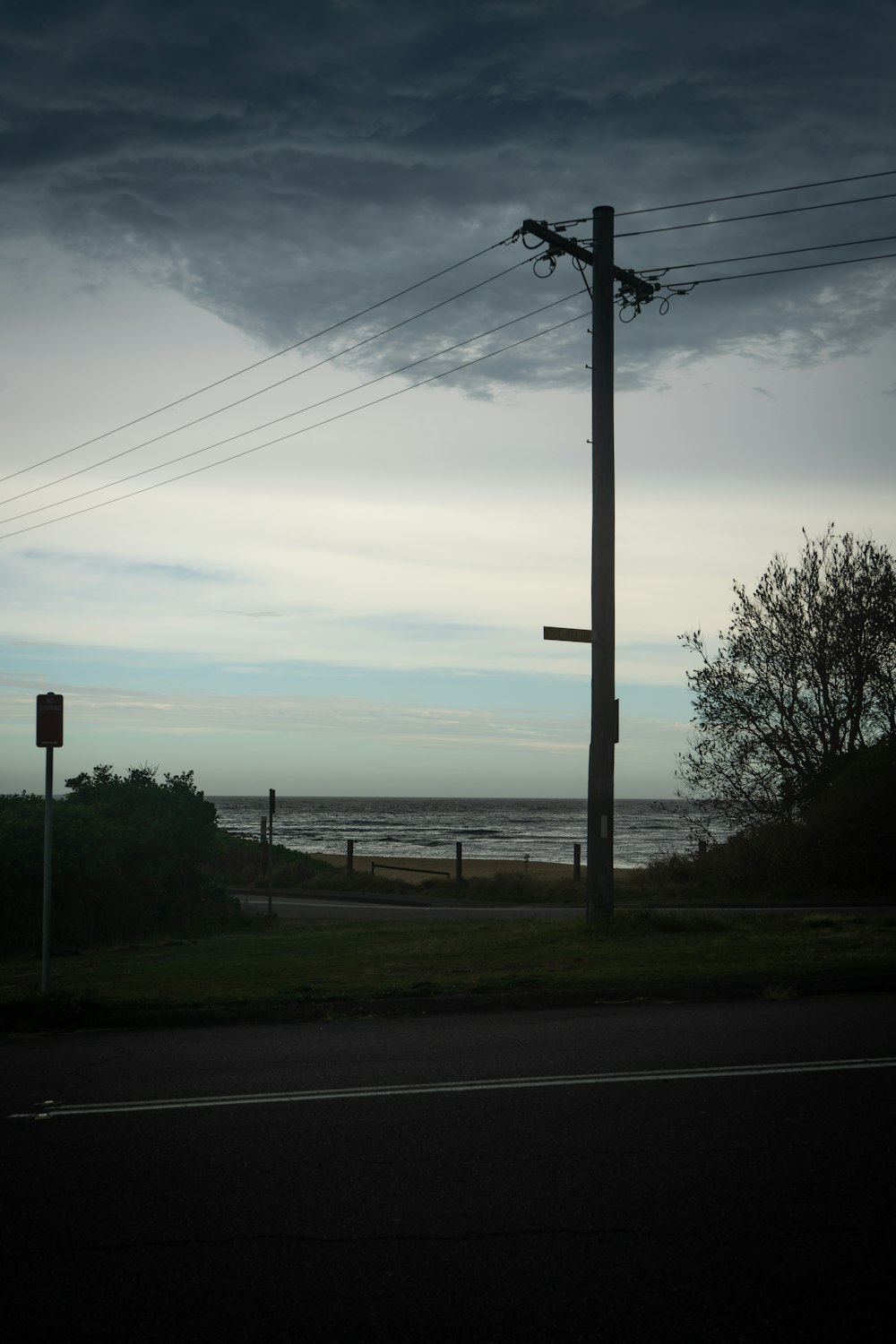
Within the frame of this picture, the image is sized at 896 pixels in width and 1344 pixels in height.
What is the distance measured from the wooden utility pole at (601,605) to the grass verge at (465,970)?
3.08ft

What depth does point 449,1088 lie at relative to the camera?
21.9ft

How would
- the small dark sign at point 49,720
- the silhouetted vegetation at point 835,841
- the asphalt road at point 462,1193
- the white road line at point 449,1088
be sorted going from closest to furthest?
the asphalt road at point 462,1193, the white road line at point 449,1088, the small dark sign at point 49,720, the silhouetted vegetation at point 835,841

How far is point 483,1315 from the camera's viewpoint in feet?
12.3

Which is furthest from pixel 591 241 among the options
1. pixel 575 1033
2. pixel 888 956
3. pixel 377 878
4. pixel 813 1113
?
pixel 377 878

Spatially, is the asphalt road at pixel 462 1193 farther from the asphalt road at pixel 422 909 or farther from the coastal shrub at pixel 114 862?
the asphalt road at pixel 422 909

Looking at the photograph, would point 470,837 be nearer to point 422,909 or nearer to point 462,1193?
point 422,909

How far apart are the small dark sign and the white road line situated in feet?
18.5

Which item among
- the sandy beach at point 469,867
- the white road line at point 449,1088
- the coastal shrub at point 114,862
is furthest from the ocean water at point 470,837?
the white road line at point 449,1088

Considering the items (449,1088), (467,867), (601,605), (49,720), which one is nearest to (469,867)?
(467,867)

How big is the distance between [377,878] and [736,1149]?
28765 mm

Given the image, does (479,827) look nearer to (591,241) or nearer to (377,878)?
(377,878)

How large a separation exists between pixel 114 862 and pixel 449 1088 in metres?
15.6

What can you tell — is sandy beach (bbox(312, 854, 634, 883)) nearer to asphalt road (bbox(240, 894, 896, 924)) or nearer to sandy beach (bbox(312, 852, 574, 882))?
sandy beach (bbox(312, 852, 574, 882))

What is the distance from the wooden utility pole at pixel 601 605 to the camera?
1463cm
